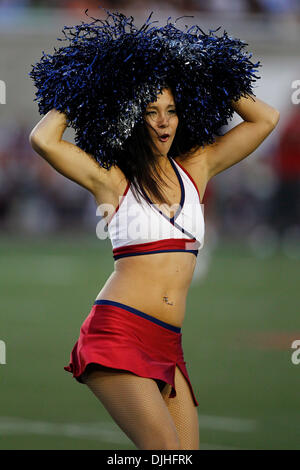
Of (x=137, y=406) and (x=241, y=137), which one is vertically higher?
(x=241, y=137)

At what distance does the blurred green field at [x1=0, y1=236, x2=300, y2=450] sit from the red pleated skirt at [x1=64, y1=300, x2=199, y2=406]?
5.08ft

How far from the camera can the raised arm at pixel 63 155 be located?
3.34m

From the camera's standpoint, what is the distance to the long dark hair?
340 cm

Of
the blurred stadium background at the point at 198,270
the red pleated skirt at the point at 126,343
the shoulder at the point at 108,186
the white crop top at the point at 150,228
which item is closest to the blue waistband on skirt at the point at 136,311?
the red pleated skirt at the point at 126,343

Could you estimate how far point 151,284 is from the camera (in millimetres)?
3299

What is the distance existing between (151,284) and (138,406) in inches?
18.2

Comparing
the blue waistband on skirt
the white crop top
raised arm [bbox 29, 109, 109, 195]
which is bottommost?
the blue waistband on skirt

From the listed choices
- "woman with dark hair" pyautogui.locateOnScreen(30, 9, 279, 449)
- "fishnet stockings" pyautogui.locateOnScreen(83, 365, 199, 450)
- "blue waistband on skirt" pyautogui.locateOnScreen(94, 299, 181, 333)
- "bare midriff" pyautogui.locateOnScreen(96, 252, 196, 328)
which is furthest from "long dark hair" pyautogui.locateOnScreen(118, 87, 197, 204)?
"fishnet stockings" pyautogui.locateOnScreen(83, 365, 199, 450)

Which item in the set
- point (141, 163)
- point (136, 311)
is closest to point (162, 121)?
point (141, 163)

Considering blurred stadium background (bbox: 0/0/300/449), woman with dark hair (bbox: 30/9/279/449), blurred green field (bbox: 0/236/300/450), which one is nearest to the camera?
woman with dark hair (bbox: 30/9/279/449)

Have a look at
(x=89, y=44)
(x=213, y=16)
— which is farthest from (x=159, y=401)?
(x=213, y=16)

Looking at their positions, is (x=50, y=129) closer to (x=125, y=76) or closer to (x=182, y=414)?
(x=125, y=76)

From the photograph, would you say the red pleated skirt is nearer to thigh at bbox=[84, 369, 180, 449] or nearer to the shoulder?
thigh at bbox=[84, 369, 180, 449]

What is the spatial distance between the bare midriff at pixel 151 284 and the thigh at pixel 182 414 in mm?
240
